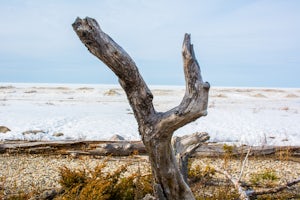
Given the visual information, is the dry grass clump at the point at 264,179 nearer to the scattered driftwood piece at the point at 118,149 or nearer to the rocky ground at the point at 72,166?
→ the rocky ground at the point at 72,166

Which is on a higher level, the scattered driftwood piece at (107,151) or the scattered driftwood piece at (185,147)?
the scattered driftwood piece at (185,147)

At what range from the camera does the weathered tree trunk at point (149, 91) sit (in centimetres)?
267

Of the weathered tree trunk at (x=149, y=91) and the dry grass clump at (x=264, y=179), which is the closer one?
the weathered tree trunk at (x=149, y=91)

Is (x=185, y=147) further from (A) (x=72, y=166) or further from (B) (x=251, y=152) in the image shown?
(B) (x=251, y=152)

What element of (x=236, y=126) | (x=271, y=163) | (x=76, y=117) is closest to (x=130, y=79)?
(x=271, y=163)

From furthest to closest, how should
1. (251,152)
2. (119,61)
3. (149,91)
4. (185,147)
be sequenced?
(251,152) → (185,147) → (149,91) → (119,61)

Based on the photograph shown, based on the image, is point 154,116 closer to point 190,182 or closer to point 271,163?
point 190,182

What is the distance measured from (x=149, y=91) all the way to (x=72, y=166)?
5505 millimetres

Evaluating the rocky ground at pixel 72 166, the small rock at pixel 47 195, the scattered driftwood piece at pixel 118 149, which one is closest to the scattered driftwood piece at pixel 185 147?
the rocky ground at pixel 72 166

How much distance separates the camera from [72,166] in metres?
7.97

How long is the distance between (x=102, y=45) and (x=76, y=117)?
13.6 metres

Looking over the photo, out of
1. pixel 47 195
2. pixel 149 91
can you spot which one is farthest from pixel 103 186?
pixel 149 91

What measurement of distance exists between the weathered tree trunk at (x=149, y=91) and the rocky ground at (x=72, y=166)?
374 cm

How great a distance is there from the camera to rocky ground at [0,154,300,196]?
22.1ft
